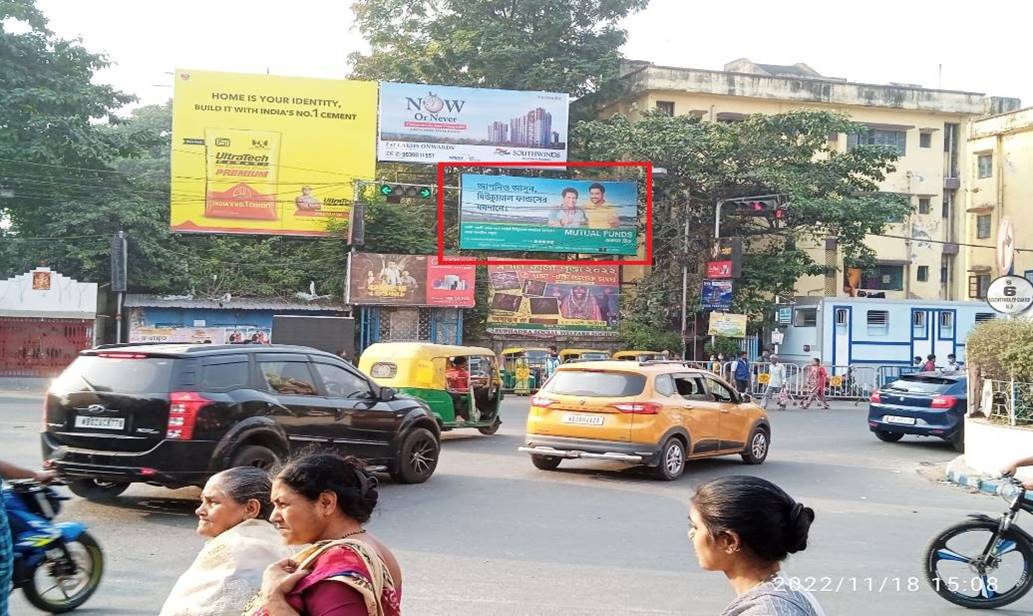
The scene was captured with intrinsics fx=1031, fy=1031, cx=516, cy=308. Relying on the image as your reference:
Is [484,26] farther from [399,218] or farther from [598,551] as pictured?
[598,551]

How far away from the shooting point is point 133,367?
948cm

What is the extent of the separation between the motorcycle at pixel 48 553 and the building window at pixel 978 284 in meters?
46.9

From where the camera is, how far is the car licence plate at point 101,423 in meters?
9.28

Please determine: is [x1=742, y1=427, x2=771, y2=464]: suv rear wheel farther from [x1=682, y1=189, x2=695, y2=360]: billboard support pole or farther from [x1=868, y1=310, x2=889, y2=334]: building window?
[x1=868, y1=310, x2=889, y2=334]: building window

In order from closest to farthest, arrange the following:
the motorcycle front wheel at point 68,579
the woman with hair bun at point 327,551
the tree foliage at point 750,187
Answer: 1. the woman with hair bun at point 327,551
2. the motorcycle front wheel at point 68,579
3. the tree foliage at point 750,187

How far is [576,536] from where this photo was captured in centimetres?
934

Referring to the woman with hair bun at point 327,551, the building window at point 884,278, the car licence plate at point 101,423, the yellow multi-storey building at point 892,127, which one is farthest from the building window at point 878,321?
the woman with hair bun at point 327,551

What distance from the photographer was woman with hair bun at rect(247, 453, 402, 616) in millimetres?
2389

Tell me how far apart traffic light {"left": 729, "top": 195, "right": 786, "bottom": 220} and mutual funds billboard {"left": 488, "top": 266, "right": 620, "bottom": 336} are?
4933 millimetres

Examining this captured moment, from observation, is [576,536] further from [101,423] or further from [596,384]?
[101,423]

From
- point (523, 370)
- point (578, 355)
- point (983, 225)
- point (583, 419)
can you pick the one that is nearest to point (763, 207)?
point (578, 355)

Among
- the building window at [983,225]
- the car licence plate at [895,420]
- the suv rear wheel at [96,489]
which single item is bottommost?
the suv rear wheel at [96,489]

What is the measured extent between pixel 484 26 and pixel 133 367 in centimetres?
3131

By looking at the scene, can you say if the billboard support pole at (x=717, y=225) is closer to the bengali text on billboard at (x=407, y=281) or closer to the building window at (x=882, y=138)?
the bengali text on billboard at (x=407, y=281)
